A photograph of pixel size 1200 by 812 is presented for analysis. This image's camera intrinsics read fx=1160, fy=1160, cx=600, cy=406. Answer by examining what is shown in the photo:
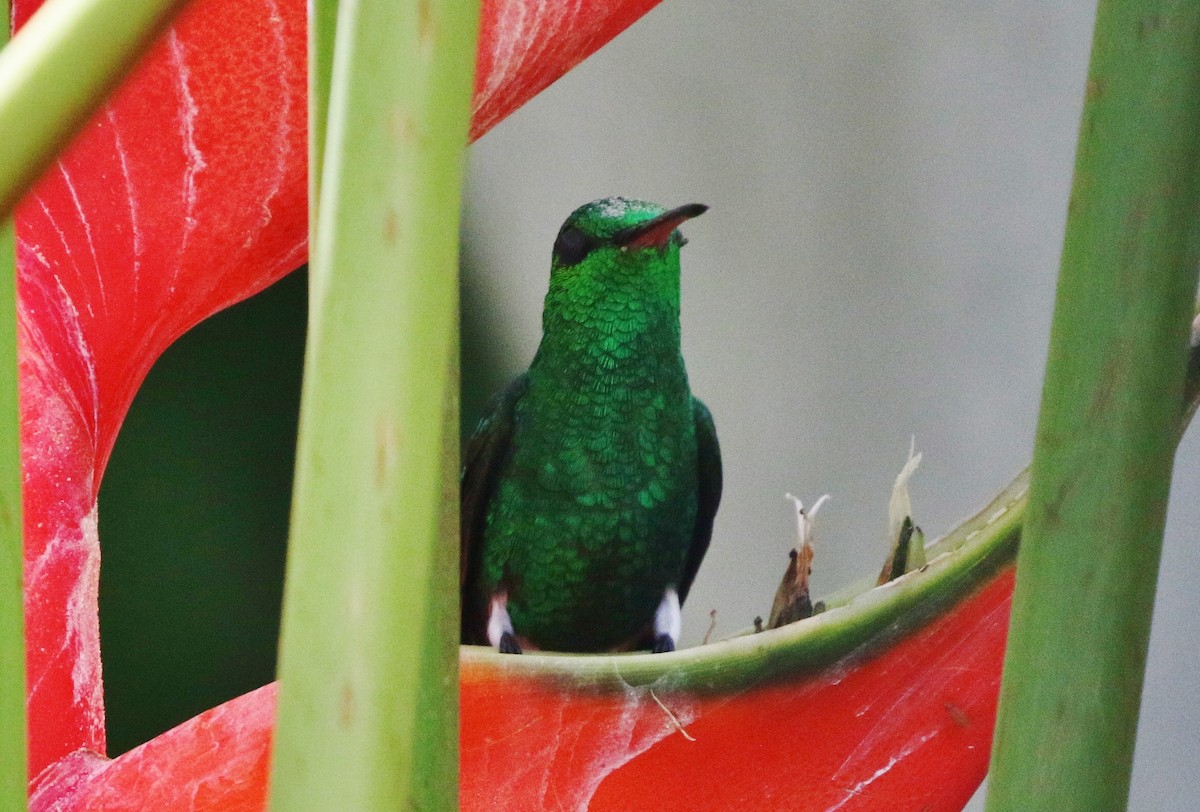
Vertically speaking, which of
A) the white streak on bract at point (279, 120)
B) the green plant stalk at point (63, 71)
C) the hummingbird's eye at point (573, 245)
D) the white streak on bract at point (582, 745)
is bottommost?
the white streak on bract at point (582, 745)

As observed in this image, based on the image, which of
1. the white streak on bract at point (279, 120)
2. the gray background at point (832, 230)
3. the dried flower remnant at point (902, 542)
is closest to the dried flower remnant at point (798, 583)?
the dried flower remnant at point (902, 542)

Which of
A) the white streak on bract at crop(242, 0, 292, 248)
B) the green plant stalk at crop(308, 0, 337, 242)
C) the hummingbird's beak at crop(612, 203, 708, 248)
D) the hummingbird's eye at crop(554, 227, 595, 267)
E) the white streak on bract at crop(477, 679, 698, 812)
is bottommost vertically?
the white streak on bract at crop(477, 679, 698, 812)

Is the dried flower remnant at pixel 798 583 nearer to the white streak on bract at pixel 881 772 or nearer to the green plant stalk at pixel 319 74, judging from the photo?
the white streak on bract at pixel 881 772

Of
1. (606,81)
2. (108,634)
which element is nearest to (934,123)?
(606,81)

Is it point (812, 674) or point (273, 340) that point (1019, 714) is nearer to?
point (812, 674)

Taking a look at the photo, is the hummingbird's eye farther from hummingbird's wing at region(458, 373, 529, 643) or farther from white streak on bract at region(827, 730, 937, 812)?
white streak on bract at region(827, 730, 937, 812)

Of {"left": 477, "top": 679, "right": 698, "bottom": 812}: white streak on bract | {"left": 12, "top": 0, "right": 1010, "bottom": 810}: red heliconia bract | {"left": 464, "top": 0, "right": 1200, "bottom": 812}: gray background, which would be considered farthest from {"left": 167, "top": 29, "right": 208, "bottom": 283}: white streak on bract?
{"left": 464, "top": 0, "right": 1200, "bottom": 812}: gray background
